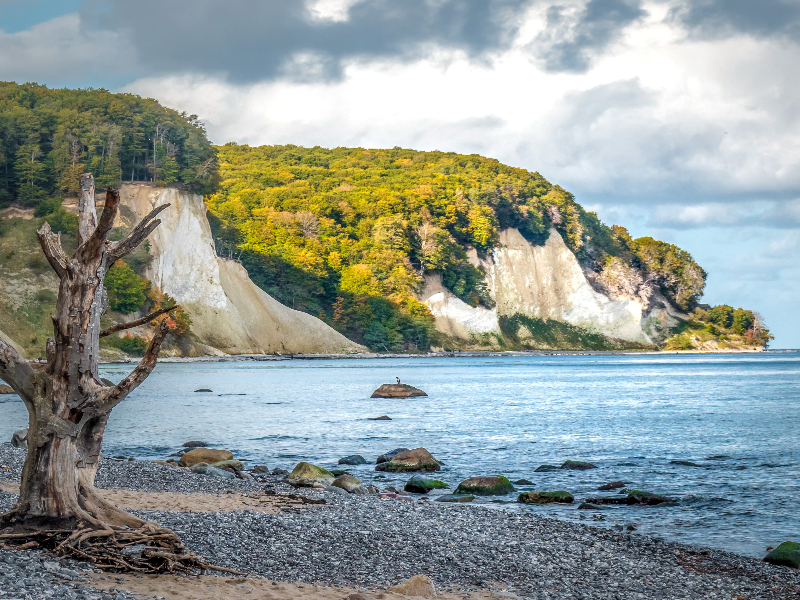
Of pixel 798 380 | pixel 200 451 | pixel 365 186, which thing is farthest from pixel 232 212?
pixel 200 451

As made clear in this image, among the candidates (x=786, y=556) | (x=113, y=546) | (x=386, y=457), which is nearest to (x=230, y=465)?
(x=386, y=457)

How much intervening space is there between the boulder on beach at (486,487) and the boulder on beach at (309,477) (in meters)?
3.47

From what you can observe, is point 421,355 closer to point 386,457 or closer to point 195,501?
point 386,457

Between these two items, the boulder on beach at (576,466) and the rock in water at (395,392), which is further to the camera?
the rock in water at (395,392)

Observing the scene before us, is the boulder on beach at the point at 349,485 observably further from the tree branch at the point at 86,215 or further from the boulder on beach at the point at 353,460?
the tree branch at the point at 86,215

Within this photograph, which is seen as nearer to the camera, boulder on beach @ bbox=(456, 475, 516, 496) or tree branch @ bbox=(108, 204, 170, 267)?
tree branch @ bbox=(108, 204, 170, 267)

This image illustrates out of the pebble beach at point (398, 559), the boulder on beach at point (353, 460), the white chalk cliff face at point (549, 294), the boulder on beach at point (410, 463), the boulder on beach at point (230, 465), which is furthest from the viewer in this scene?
the white chalk cliff face at point (549, 294)

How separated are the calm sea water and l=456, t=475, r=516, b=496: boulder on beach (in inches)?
20.1

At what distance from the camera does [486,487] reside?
64.1 feet

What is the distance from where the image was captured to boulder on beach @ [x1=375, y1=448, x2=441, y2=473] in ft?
77.8

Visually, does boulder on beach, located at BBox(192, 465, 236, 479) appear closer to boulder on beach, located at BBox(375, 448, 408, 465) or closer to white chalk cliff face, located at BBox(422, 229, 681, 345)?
boulder on beach, located at BBox(375, 448, 408, 465)

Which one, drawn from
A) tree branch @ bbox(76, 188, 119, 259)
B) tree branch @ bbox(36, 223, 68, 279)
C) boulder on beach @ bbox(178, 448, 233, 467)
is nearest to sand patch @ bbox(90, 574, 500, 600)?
tree branch @ bbox(36, 223, 68, 279)

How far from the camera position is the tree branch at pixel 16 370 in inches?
390

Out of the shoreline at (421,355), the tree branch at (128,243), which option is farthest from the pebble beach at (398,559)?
the shoreline at (421,355)
